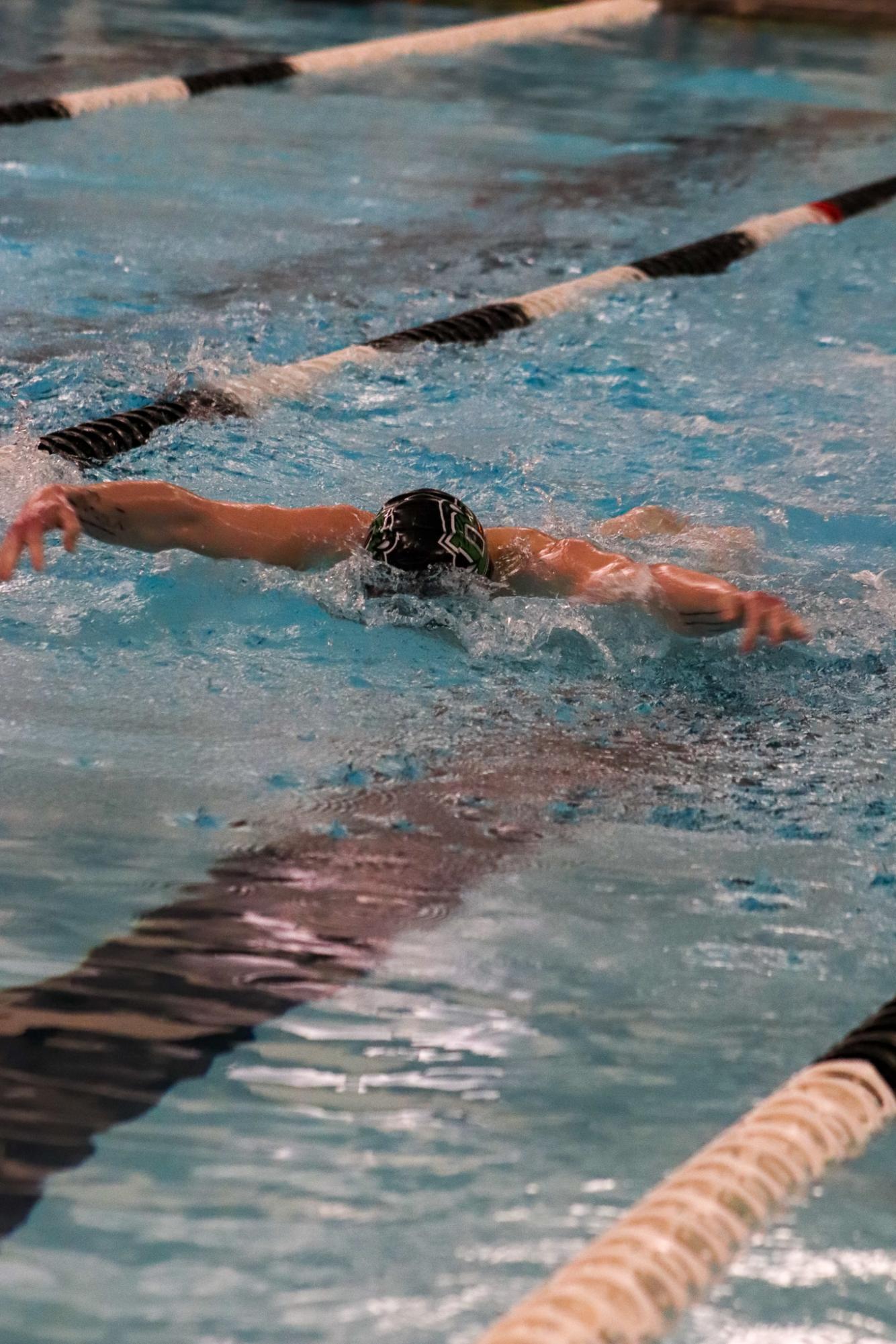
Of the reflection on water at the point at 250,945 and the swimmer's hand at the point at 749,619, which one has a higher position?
the swimmer's hand at the point at 749,619

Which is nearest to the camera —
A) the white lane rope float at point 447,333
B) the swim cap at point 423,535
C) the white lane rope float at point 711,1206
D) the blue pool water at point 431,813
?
the white lane rope float at point 711,1206

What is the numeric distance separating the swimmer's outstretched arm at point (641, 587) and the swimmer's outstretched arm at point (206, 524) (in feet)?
A: 1.04

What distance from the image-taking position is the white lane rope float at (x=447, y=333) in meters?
4.20

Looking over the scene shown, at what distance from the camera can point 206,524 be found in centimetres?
324

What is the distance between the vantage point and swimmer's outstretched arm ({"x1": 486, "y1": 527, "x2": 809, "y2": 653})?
2.88 metres

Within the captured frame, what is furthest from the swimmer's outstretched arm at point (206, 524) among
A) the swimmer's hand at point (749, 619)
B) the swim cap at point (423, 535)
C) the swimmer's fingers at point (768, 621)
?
the swimmer's fingers at point (768, 621)

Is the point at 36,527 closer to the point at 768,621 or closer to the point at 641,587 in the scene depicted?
the point at 641,587

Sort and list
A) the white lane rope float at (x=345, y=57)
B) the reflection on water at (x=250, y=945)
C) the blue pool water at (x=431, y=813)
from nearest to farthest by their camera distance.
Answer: the blue pool water at (x=431, y=813) → the reflection on water at (x=250, y=945) → the white lane rope float at (x=345, y=57)

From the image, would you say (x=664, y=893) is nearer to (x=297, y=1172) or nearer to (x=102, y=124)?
(x=297, y=1172)

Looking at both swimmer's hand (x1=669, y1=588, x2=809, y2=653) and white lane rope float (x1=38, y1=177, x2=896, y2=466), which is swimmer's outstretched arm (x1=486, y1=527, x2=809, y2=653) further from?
white lane rope float (x1=38, y1=177, x2=896, y2=466)

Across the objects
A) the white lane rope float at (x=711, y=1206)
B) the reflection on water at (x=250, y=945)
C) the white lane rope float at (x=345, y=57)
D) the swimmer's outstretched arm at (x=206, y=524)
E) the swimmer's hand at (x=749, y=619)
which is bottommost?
the white lane rope float at (x=711, y=1206)

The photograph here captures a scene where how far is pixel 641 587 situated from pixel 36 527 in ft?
3.73

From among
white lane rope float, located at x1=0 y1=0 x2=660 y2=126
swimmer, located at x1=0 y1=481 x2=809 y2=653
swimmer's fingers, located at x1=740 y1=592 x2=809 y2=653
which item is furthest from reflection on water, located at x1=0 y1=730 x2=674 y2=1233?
white lane rope float, located at x1=0 y1=0 x2=660 y2=126

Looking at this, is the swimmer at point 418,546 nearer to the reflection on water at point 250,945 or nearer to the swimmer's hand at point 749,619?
the swimmer's hand at point 749,619
